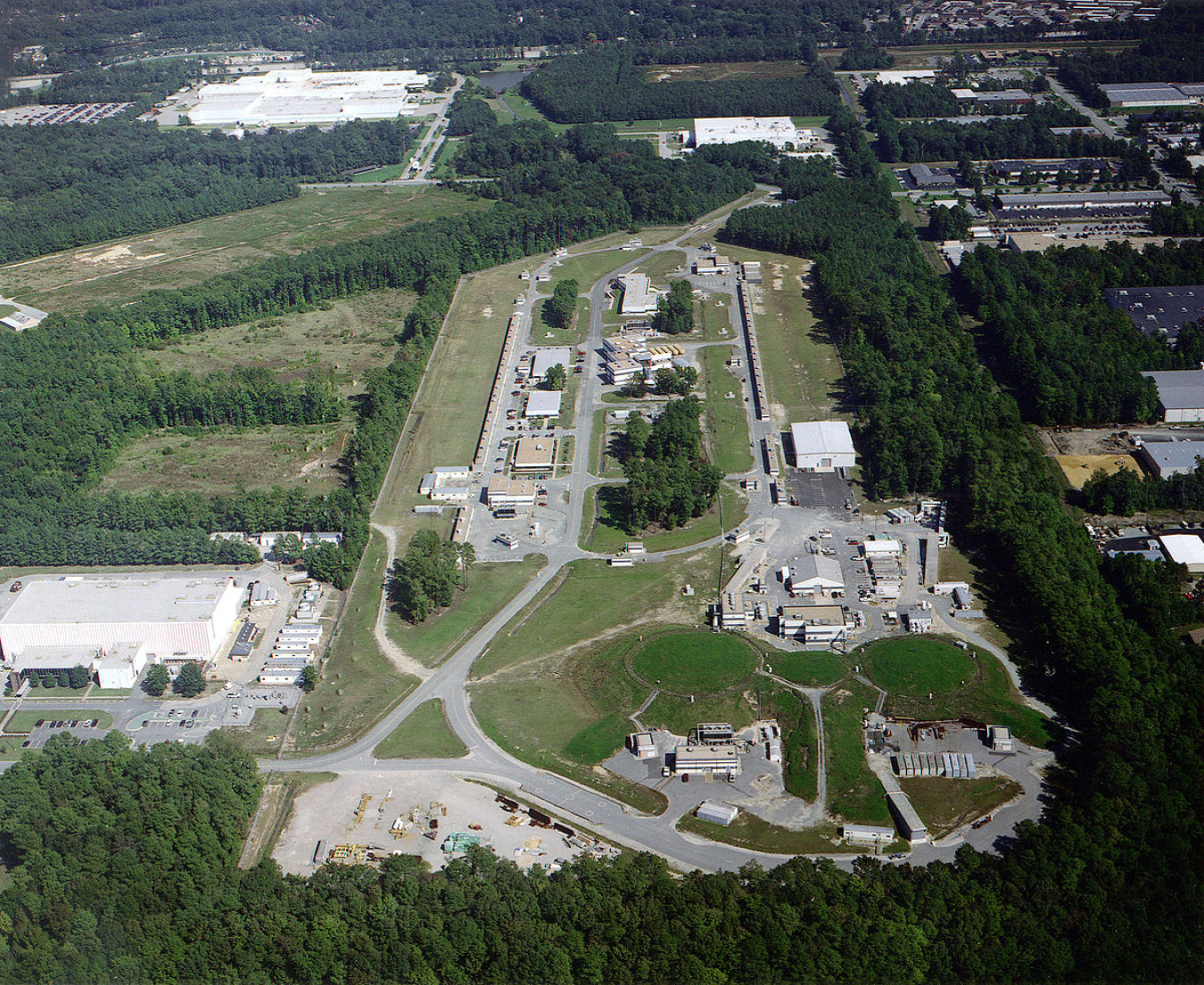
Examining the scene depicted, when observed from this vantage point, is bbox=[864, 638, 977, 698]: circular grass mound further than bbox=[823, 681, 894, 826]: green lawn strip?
Yes

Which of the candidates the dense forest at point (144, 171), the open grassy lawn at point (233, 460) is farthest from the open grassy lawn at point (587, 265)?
the dense forest at point (144, 171)

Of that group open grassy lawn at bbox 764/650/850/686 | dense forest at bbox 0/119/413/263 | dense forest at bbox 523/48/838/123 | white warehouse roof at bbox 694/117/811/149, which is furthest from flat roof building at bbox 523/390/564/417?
dense forest at bbox 523/48/838/123

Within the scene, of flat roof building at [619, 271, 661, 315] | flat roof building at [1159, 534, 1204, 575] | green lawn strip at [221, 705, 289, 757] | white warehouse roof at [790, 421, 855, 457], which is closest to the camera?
green lawn strip at [221, 705, 289, 757]

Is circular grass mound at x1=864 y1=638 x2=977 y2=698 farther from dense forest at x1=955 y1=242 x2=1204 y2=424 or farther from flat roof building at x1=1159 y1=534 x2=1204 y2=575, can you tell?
dense forest at x1=955 y1=242 x2=1204 y2=424

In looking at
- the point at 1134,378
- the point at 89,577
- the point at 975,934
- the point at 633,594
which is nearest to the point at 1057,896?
the point at 975,934

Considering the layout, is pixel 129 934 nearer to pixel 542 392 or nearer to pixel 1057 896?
pixel 1057 896
